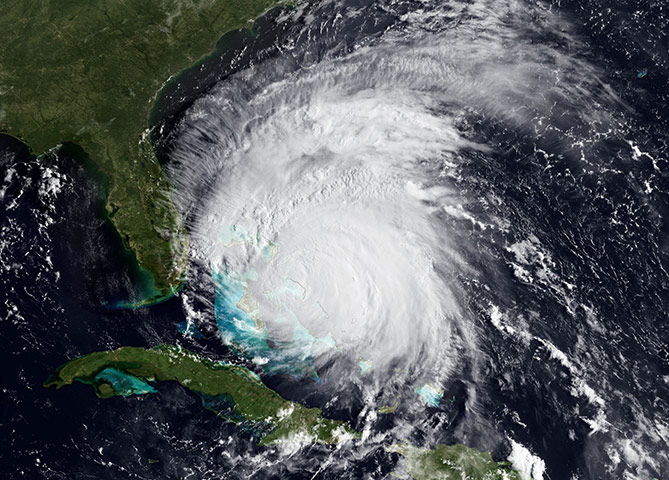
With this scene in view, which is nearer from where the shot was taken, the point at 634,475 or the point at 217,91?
the point at 634,475

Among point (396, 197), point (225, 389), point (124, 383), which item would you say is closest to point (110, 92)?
point (124, 383)

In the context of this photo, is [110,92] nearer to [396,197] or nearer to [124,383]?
[124,383]

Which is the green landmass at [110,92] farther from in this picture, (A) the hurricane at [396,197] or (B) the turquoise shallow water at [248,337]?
(B) the turquoise shallow water at [248,337]

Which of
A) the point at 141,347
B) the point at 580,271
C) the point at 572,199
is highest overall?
the point at 572,199

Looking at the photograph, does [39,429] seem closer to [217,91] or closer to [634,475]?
[217,91]

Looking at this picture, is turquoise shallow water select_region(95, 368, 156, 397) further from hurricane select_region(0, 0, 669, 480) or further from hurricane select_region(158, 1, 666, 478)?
hurricane select_region(158, 1, 666, 478)

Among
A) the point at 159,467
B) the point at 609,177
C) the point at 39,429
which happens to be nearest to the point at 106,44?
the point at 39,429
